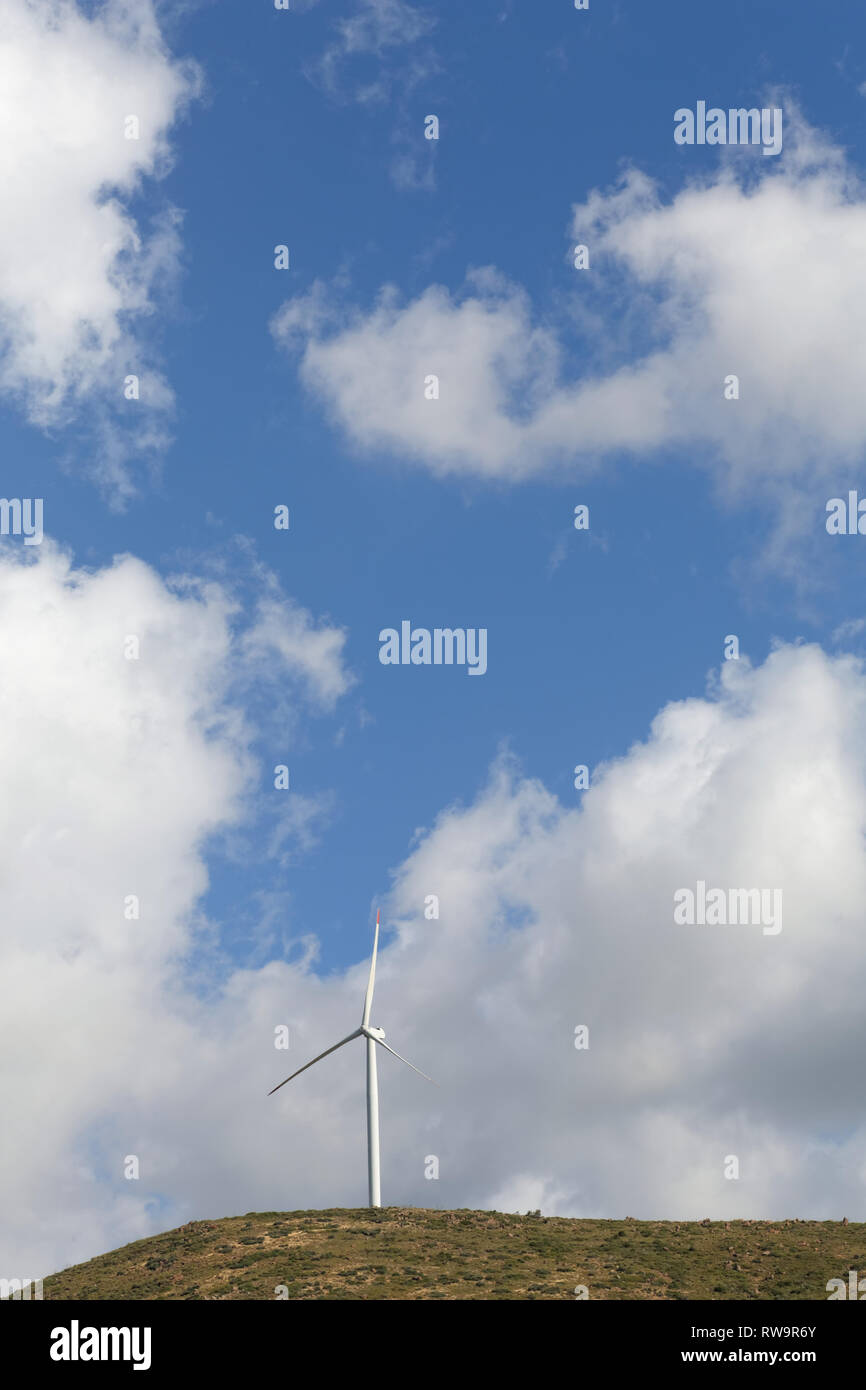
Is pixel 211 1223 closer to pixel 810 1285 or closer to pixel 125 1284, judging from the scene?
pixel 125 1284

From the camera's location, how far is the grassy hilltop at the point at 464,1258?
3322 inches

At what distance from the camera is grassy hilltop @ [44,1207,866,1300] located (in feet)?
277

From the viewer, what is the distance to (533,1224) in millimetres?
103375

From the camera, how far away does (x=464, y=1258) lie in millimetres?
90750

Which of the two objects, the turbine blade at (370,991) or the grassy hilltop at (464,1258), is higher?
the turbine blade at (370,991)

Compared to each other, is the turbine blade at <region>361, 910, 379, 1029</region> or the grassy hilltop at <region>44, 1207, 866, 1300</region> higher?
the turbine blade at <region>361, 910, 379, 1029</region>

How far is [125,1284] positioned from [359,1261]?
17.3 meters
